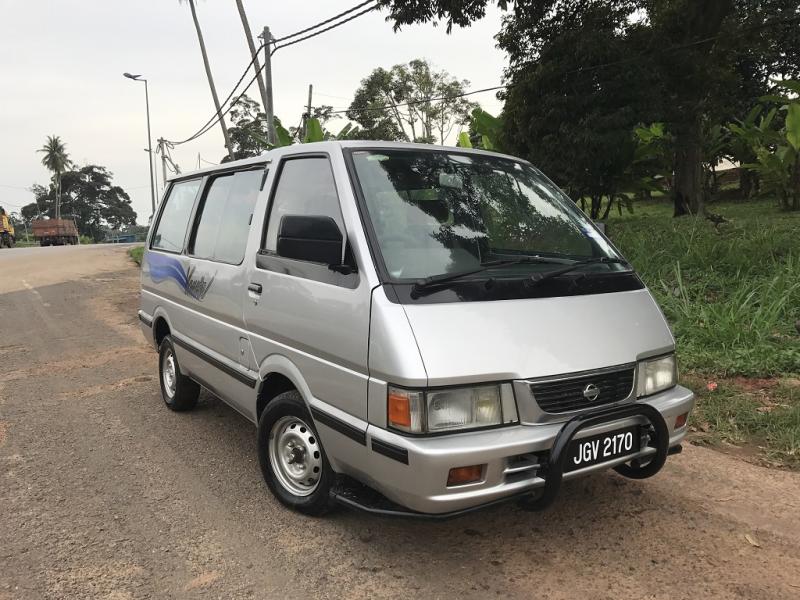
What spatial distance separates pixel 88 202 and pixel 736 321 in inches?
3199

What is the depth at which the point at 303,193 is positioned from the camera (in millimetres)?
3143

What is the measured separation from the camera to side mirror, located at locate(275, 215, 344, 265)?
8.82 ft

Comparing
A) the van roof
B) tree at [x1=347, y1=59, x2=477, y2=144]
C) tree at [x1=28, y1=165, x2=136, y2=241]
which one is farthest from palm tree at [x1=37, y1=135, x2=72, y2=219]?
the van roof

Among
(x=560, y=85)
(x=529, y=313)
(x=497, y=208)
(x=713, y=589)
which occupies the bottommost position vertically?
(x=713, y=589)

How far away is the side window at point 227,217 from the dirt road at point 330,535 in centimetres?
131

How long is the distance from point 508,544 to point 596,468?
2.02 ft

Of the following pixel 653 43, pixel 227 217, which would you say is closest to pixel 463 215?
pixel 227 217

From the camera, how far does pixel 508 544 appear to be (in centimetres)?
278

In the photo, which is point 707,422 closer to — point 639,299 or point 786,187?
point 639,299

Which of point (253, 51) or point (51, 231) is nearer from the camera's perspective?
point (253, 51)

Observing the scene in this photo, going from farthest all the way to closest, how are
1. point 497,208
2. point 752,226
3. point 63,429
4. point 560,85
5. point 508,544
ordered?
point 560,85 < point 752,226 < point 63,429 < point 497,208 < point 508,544

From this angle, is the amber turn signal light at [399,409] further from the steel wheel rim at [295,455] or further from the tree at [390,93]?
the tree at [390,93]

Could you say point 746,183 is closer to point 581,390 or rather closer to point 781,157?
point 781,157

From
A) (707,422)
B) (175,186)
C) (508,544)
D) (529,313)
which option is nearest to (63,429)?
(175,186)
